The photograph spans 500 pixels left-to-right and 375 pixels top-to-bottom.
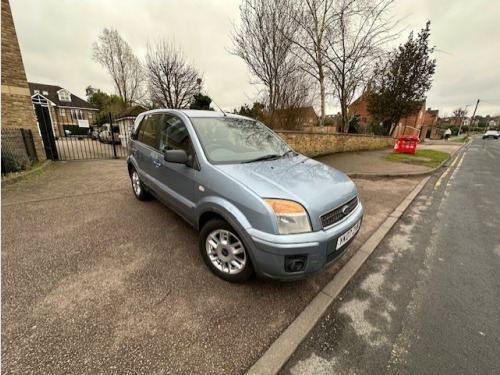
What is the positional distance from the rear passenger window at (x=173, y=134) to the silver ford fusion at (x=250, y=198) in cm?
2

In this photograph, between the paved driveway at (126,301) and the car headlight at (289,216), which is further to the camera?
the car headlight at (289,216)

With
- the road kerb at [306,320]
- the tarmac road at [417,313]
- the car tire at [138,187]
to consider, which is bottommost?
the tarmac road at [417,313]

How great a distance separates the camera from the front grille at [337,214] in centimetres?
203

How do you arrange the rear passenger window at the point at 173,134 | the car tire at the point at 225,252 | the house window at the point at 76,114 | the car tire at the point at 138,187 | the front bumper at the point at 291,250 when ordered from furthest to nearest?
the house window at the point at 76,114 < the car tire at the point at 138,187 < the rear passenger window at the point at 173,134 < the car tire at the point at 225,252 < the front bumper at the point at 291,250

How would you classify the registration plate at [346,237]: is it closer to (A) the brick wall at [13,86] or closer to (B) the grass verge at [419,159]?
(B) the grass verge at [419,159]

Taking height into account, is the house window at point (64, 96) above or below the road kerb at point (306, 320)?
above

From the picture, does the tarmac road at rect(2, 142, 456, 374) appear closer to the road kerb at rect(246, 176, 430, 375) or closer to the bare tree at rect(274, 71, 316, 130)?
the road kerb at rect(246, 176, 430, 375)

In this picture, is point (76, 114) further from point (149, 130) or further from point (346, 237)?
point (346, 237)

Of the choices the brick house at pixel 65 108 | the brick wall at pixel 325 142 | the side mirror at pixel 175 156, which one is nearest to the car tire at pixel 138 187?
the side mirror at pixel 175 156

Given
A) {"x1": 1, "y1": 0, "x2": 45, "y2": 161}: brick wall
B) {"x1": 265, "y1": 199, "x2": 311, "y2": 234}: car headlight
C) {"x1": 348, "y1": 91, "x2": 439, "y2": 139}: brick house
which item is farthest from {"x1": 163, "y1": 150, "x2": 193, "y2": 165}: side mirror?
{"x1": 348, "y1": 91, "x2": 439, "y2": 139}: brick house

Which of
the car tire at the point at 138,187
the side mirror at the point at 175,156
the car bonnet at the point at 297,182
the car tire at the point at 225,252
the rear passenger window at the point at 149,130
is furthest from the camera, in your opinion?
the car tire at the point at 138,187

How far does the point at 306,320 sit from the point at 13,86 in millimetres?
11063

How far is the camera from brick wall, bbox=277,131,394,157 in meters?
9.18

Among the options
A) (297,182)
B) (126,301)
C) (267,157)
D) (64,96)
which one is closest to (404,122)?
(267,157)
